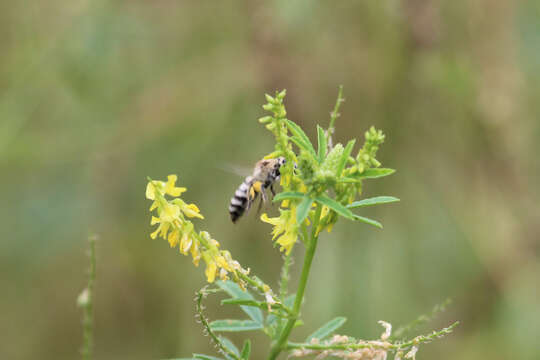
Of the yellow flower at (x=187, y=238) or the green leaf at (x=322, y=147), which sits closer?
the yellow flower at (x=187, y=238)

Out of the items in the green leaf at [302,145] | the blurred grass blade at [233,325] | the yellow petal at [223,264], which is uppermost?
the green leaf at [302,145]

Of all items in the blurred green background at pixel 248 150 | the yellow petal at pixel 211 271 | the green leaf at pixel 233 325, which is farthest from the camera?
the blurred green background at pixel 248 150

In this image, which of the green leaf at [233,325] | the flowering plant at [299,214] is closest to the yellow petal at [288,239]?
the flowering plant at [299,214]

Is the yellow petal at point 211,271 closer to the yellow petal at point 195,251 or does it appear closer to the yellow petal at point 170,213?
the yellow petal at point 195,251

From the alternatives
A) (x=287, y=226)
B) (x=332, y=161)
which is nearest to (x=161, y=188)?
(x=287, y=226)

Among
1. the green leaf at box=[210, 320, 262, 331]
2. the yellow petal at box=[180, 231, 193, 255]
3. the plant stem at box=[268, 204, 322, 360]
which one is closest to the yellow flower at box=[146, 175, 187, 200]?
the yellow petal at box=[180, 231, 193, 255]

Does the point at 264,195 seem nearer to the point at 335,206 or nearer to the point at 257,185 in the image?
the point at 257,185
